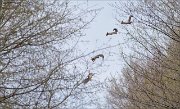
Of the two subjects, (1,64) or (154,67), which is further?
(154,67)

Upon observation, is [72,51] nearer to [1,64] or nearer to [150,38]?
[1,64]

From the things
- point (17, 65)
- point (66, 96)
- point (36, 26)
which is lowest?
point (66, 96)

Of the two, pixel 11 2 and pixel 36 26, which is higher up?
pixel 11 2

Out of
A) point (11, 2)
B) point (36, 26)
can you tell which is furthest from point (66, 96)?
point (11, 2)

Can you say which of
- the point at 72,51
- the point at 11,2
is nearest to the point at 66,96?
the point at 72,51

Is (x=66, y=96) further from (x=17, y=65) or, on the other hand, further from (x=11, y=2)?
(x=11, y=2)

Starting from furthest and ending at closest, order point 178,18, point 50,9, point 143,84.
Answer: point 143,84, point 178,18, point 50,9

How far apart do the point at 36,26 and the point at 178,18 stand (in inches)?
135

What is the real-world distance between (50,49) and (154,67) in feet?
10.5

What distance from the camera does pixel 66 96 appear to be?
19.2 ft

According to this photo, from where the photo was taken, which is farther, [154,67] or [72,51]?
[154,67]

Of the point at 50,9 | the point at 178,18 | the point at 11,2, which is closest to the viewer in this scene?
the point at 11,2

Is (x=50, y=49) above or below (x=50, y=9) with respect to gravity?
Result: below

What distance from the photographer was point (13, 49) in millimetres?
5812
